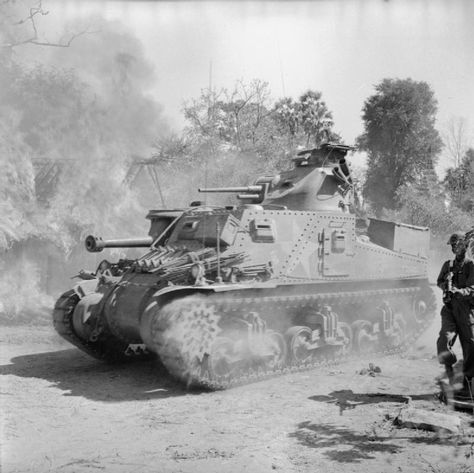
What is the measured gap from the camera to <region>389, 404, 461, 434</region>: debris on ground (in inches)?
258

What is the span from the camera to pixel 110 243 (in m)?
10.5

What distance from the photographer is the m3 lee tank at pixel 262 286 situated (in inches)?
347

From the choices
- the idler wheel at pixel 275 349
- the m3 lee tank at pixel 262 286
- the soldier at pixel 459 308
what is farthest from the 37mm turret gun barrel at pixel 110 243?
the soldier at pixel 459 308

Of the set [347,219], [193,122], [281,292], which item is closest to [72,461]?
[281,292]

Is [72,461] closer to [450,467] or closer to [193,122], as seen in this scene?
[450,467]

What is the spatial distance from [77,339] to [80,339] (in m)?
0.05

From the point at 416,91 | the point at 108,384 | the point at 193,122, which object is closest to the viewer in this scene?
the point at 108,384

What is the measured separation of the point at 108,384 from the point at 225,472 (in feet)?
14.0

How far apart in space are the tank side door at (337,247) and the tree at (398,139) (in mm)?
18610

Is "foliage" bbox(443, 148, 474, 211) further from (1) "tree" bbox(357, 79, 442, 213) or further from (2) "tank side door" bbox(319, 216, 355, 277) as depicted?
(2) "tank side door" bbox(319, 216, 355, 277)

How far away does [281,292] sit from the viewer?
394 inches

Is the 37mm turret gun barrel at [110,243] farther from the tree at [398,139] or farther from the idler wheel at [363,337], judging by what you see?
the tree at [398,139]

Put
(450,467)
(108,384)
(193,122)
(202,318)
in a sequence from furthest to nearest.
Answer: (193,122) < (108,384) < (202,318) < (450,467)

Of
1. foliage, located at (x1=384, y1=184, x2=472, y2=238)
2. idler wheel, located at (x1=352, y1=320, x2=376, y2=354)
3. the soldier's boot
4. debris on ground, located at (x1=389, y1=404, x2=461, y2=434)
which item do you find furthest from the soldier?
foliage, located at (x1=384, y1=184, x2=472, y2=238)
